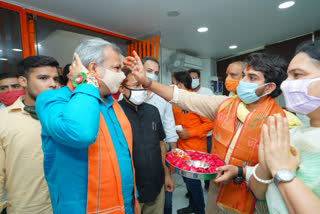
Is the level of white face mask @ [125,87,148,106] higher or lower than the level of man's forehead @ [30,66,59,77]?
lower

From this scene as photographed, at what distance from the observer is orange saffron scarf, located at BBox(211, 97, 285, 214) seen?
1103 millimetres

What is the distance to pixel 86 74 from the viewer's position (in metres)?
0.79

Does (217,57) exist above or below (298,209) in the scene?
above

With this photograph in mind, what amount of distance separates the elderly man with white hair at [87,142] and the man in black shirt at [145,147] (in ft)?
1.14

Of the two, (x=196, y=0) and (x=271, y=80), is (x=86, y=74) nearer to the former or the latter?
(x=271, y=80)

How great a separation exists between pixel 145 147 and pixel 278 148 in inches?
38.1

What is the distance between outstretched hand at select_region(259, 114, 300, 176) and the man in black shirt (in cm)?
92

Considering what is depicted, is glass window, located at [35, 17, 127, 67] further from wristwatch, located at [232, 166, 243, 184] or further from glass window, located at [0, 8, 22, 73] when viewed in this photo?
wristwatch, located at [232, 166, 243, 184]

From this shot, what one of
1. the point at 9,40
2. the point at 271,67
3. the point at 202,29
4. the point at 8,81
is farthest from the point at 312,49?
the point at 9,40

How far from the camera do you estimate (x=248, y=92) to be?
3.89 feet

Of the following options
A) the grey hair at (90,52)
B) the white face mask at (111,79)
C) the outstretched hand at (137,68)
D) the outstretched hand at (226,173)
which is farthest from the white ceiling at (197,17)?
the outstretched hand at (226,173)

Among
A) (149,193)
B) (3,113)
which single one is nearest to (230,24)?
(149,193)

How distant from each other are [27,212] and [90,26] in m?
3.13

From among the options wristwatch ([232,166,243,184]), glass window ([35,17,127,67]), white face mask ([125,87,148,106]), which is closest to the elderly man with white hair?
white face mask ([125,87,148,106])
